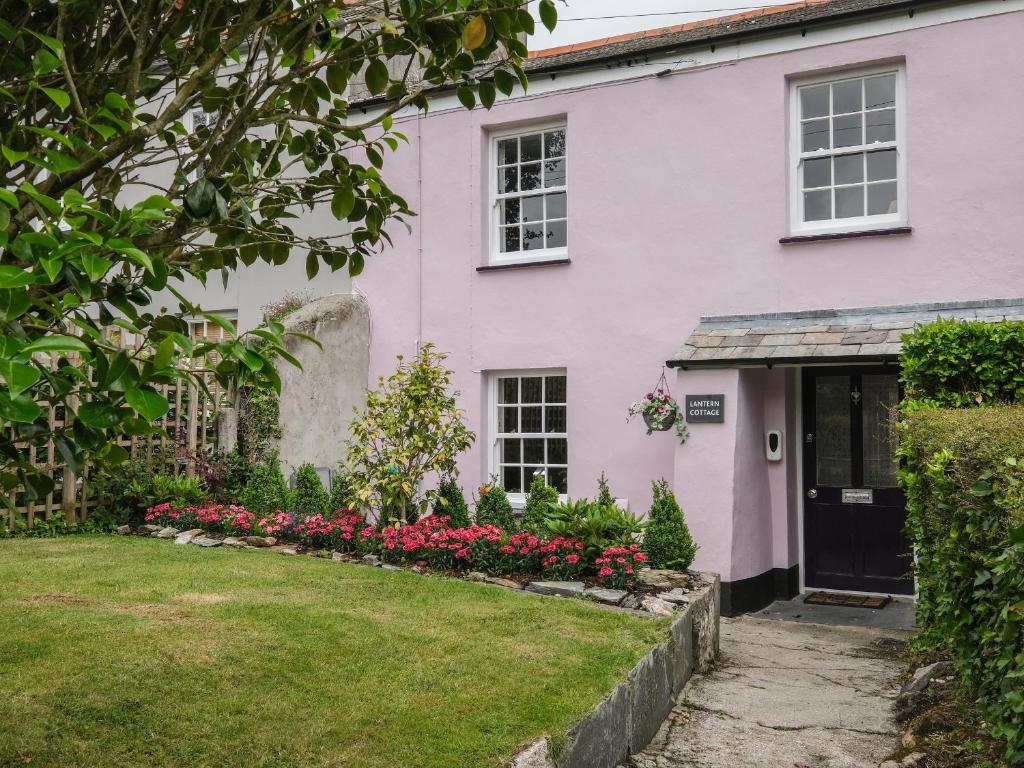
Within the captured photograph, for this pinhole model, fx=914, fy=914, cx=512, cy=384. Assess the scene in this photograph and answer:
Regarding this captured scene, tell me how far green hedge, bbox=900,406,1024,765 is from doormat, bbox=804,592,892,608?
10.3ft

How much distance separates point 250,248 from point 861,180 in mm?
8099

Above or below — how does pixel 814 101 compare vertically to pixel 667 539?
above

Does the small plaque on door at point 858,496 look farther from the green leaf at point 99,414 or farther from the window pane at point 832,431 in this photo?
the green leaf at point 99,414

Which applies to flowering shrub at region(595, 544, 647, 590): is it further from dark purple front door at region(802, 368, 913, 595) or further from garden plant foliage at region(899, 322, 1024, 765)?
dark purple front door at region(802, 368, 913, 595)

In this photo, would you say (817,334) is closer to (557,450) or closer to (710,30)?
(557,450)

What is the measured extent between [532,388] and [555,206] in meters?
2.44

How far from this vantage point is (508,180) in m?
12.5

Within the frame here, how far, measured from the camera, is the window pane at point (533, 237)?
481 inches

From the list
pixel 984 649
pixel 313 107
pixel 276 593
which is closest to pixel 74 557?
pixel 276 593

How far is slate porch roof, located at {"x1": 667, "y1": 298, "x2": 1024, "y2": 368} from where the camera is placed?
9312mm

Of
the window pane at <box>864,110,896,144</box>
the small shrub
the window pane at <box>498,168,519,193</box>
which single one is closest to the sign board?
the window pane at <box>864,110,896,144</box>

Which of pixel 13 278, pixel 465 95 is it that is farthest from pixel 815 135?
pixel 13 278

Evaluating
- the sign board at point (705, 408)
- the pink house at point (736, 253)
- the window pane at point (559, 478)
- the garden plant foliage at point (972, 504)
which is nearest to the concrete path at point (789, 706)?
the garden plant foliage at point (972, 504)

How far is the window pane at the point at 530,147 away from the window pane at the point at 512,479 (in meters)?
4.18
